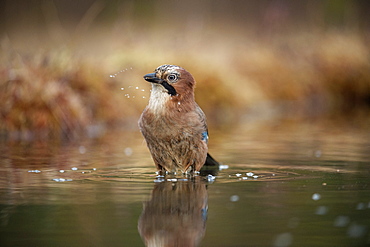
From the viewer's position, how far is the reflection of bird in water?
14.2 feet

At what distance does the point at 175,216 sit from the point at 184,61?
1088 centimetres

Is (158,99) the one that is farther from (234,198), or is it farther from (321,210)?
(321,210)

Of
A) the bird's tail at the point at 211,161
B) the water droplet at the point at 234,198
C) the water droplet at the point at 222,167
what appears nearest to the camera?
the water droplet at the point at 234,198

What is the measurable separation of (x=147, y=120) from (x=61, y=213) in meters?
2.25

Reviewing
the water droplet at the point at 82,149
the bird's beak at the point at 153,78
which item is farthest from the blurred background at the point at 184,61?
the bird's beak at the point at 153,78

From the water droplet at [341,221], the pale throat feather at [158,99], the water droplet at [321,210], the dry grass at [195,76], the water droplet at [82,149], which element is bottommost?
the water droplet at [341,221]

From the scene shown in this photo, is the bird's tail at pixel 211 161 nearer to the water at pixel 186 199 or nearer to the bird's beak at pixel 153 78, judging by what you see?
the water at pixel 186 199

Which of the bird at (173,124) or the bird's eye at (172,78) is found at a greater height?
the bird's eye at (172,78)

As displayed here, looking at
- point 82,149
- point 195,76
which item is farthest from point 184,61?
point 82,149

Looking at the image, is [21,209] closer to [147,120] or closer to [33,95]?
[147,120]

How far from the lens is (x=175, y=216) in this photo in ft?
16.5

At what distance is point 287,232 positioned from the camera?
4.47 m

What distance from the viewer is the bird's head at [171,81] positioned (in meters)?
7.29

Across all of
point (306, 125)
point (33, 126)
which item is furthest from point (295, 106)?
point (33, 126)
